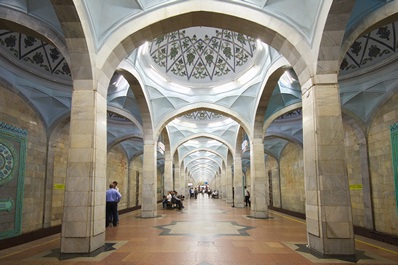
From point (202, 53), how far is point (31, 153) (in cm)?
1080

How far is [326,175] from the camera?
5.74 metres

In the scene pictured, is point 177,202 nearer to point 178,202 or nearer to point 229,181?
point 178,202

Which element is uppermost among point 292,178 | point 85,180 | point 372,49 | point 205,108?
point 372,49

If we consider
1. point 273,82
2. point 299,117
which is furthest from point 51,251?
point 299,117

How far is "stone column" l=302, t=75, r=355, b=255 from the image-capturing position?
18.1 ft

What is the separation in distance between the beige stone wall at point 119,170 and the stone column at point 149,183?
5.50 metres

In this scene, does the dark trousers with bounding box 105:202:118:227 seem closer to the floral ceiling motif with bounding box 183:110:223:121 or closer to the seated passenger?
the seated passenger

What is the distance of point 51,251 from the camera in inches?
235

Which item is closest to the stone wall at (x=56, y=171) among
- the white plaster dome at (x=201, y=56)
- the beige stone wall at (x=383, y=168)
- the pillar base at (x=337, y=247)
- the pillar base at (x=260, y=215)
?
A: the white plaster dome at (x=201, y=56)

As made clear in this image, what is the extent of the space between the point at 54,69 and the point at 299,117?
42.5 feet

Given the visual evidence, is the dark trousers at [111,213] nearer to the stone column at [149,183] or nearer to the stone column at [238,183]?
the stone column at [149,183]

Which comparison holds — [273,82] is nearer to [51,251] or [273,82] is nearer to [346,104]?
[346,104]

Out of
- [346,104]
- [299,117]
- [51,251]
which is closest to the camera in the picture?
[51,251]

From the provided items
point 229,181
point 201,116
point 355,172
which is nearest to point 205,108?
point 201,116
